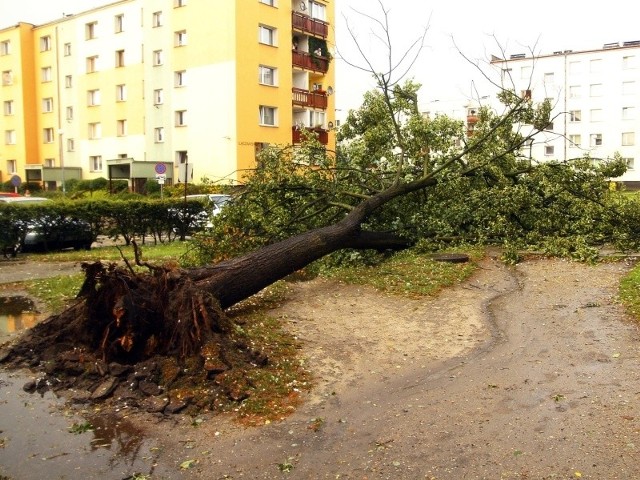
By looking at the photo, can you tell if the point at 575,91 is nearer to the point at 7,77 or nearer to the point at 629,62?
the point at 629,62

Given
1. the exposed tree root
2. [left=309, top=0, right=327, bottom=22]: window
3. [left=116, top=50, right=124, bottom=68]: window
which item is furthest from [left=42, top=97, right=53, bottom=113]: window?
the exposed tree root

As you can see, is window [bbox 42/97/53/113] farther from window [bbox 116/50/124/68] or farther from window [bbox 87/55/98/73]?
window [bbox 116/50/124/68]

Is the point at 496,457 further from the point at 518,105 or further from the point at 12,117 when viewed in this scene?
the point at 12,117

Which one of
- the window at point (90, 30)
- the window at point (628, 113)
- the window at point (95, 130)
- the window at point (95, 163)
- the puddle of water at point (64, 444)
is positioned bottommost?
the puddle of water at point (64, 444)

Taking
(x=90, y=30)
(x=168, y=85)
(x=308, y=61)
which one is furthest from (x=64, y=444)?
(x=90, y=30)

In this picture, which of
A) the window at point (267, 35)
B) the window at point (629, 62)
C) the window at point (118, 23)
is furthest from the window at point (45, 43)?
the window at point (629, 62)

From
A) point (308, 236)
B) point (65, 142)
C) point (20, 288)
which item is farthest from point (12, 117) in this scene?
point (308, 236)

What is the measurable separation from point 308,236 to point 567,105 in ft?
165

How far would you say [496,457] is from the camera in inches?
155

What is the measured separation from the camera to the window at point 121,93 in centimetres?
3694

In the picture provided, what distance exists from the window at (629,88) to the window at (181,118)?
3618cm

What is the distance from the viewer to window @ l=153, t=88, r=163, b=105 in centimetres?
3509

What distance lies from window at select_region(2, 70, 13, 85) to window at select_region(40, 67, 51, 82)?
2.53 m

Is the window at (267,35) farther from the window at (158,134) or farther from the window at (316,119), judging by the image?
the window at (158,134)
